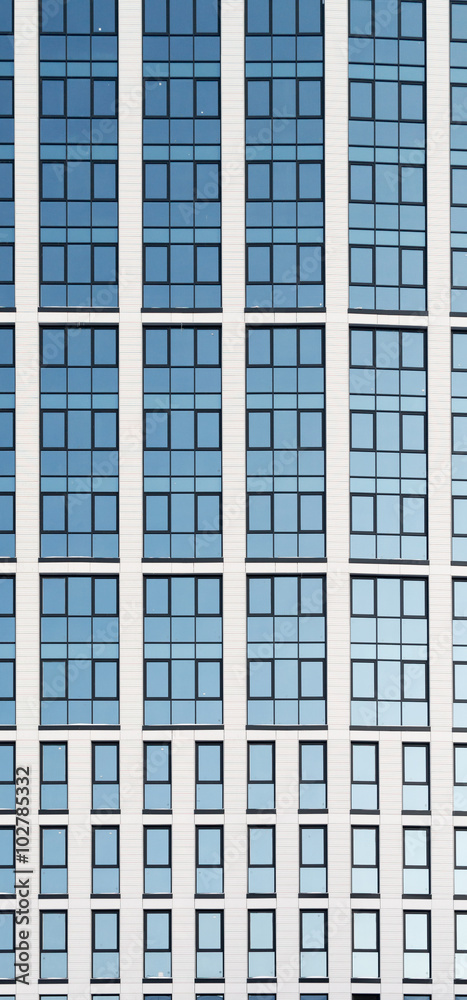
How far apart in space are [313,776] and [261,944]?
18.2ft

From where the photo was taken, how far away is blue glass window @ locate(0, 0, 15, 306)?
28781mm

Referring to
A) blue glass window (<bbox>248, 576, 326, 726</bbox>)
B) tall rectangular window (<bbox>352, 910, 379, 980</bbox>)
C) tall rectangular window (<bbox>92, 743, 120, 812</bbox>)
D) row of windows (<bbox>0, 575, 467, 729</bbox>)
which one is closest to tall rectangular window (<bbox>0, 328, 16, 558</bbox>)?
row of windows (<bbox>0, 575, 467, 729</bbox>)

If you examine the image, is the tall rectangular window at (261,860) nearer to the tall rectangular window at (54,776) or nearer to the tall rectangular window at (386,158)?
the tall rectangular window at (54,776)

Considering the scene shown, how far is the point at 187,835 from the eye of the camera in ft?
90.4

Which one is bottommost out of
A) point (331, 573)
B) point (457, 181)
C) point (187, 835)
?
point (187, 835)

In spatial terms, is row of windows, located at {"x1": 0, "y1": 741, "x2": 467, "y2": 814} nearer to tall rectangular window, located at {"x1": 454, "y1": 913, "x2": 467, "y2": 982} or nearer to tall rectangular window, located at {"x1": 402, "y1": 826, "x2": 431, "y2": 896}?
tall rectangular window, located at {"x1": 402, "y1": 826, "x2": 431, "y2": 896}

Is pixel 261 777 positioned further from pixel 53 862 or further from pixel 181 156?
pixel 181 156

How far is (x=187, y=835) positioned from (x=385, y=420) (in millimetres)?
15032

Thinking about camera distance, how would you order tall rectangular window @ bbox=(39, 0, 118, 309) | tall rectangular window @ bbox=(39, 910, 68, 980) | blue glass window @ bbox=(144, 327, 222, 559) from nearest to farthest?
tall rectangular window @ bbox=(39, 910, 68, 980), blue glass window @ bbox=(144, 327, 222, 559), tall rectangular window @ bbox=(39, 0, 118, 309)

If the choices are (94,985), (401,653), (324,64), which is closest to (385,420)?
(401,653)

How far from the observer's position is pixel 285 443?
28.5 m

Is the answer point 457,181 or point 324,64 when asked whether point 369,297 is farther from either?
point 324,64

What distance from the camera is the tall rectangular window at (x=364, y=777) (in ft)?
91.6

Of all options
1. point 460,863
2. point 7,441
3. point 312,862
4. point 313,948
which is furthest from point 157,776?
point 7,441
